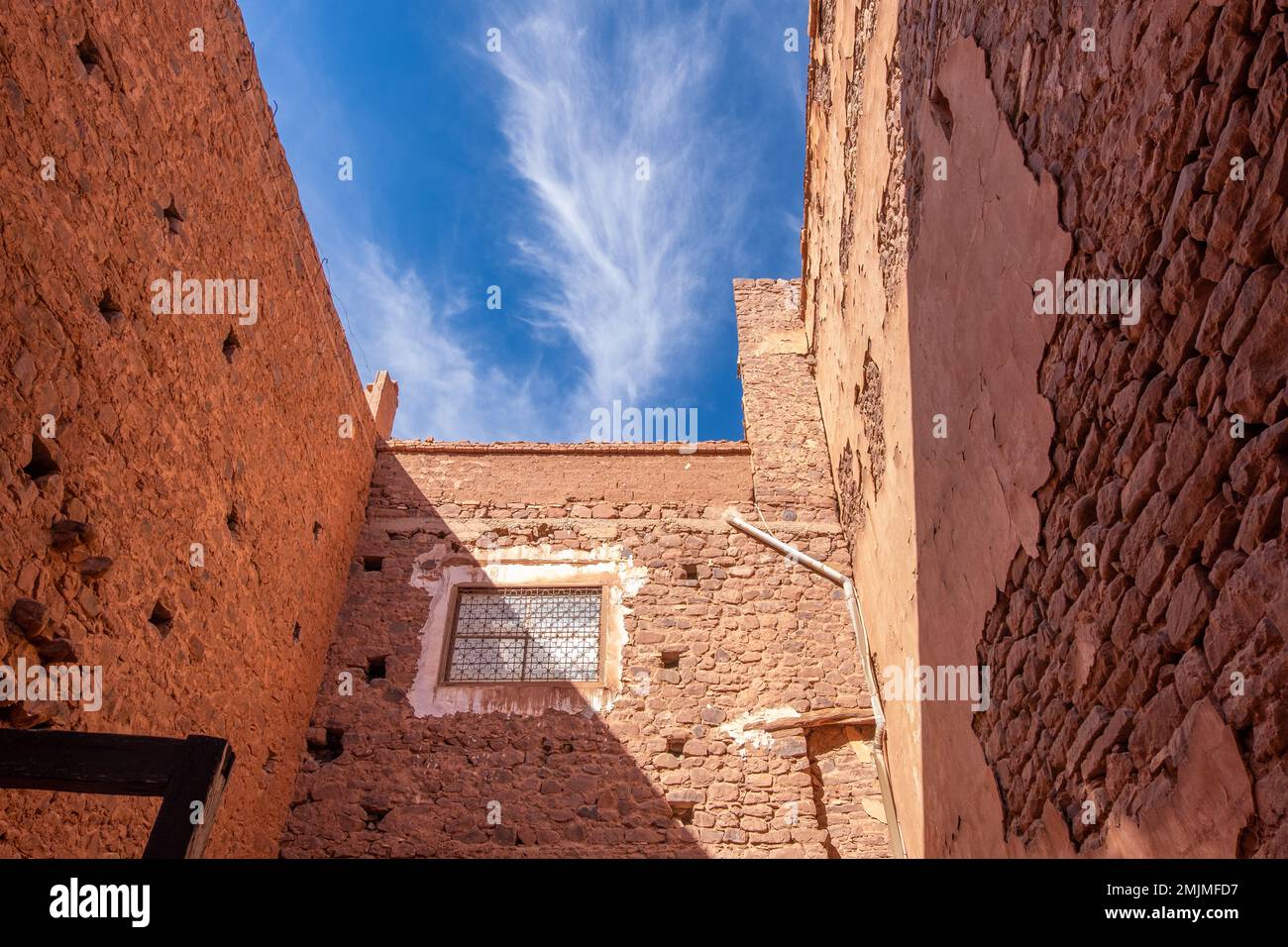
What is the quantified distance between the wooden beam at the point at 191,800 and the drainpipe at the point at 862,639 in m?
4.85

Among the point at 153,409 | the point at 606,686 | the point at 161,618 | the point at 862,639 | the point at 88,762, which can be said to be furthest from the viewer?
the point at 862,639

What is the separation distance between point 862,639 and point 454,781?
12.3ft

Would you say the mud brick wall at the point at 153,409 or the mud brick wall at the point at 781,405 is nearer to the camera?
the mud brick wall at the point at 153,409

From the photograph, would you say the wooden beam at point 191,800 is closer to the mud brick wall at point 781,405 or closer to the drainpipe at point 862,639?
the drainpipe at point 862,639

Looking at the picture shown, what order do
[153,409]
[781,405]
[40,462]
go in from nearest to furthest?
1. [40,462]
2. [153,409]
3. [781,405]

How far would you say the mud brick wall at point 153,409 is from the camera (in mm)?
3916

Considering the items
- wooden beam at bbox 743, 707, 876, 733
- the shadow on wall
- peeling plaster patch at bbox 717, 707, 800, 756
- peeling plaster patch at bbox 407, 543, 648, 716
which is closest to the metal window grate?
peeling plaster patch at bbox 407, 543, 648, 716

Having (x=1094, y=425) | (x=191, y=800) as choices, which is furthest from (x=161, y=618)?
(x=1094, y=425)

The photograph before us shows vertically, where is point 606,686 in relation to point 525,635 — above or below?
below

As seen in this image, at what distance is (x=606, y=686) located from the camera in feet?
25.7

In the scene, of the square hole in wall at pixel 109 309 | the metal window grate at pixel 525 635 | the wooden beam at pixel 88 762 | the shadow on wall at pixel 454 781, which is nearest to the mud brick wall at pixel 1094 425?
the shadow on wall at pixel 454 781

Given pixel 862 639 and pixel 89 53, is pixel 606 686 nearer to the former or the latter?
pixel 862 639

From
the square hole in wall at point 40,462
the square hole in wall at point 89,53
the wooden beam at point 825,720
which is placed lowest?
the wooden beam at point 825,720
